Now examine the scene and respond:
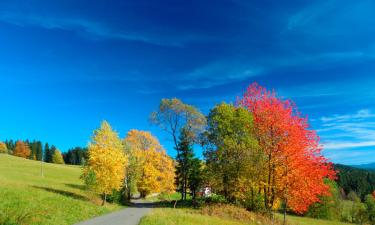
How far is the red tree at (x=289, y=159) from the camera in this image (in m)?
30.3

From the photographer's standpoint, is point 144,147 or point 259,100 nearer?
point 259,100

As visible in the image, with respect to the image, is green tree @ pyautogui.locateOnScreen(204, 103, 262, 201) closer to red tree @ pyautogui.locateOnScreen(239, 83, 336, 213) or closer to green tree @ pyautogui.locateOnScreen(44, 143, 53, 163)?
red tree @ pyautogui.locateOnScreen(239, 83, 336, 213)

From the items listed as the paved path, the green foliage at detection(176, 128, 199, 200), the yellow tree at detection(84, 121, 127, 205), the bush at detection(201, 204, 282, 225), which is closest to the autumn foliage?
the green foliage at detection(176, 128, 199, 200)

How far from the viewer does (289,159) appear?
31.0m

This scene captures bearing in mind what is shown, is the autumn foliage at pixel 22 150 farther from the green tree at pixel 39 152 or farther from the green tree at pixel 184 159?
the green tree at pixel 184 159

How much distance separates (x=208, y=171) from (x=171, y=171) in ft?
78.7

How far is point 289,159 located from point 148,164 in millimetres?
34652

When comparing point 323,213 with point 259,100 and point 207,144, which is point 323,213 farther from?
point 259,100

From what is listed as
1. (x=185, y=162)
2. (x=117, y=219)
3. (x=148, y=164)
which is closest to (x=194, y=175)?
(x=185, y=162)

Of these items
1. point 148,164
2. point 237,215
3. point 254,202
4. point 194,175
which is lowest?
point 237,215

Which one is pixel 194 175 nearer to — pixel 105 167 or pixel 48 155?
pixel 105 167

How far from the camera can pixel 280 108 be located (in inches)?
1254

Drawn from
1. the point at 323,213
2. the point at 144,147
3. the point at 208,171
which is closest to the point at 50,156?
the point at 144,147

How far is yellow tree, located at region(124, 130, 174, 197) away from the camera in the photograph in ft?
198
